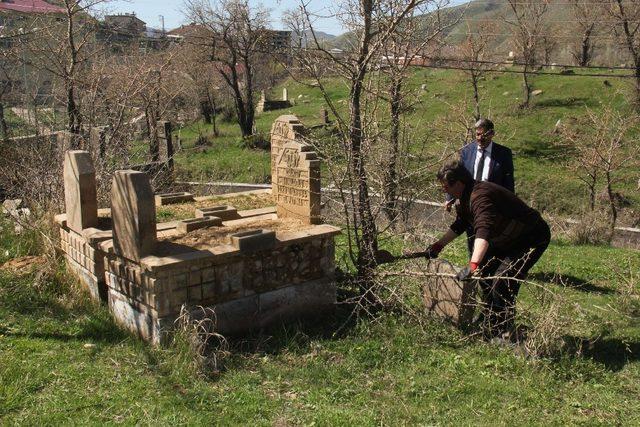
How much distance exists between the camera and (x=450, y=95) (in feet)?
88.7

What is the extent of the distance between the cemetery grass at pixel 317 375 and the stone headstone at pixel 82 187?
0.88 metres

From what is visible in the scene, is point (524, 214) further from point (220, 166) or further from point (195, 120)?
point (195, 120)

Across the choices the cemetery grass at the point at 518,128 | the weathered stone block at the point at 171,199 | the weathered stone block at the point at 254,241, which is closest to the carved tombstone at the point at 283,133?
the weathered stone block at the point at 171,199

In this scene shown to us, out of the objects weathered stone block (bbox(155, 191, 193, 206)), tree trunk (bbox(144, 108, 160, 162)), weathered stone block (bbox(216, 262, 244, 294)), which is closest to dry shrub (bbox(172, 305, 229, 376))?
weathered stone block (bbox(216, 262, 244, 294))

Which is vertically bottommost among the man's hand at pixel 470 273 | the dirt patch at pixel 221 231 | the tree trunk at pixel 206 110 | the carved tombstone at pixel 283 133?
the man's hand at pixel 470 273

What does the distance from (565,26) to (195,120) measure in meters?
19.9

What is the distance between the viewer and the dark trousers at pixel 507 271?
216 inches

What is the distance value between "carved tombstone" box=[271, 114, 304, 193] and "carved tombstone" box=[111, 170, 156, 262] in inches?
87.4

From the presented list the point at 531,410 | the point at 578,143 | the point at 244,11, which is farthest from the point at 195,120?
the point at 531,410

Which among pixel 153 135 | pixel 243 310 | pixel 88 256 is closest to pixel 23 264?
pixel 88 256

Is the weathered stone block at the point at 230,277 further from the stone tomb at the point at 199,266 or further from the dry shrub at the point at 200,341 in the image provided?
the dry shrub at the point at 200,341

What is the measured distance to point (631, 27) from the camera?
A: 2498 centimetres

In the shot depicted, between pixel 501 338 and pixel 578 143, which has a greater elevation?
pixel 578 143

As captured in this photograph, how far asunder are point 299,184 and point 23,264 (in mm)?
3473
